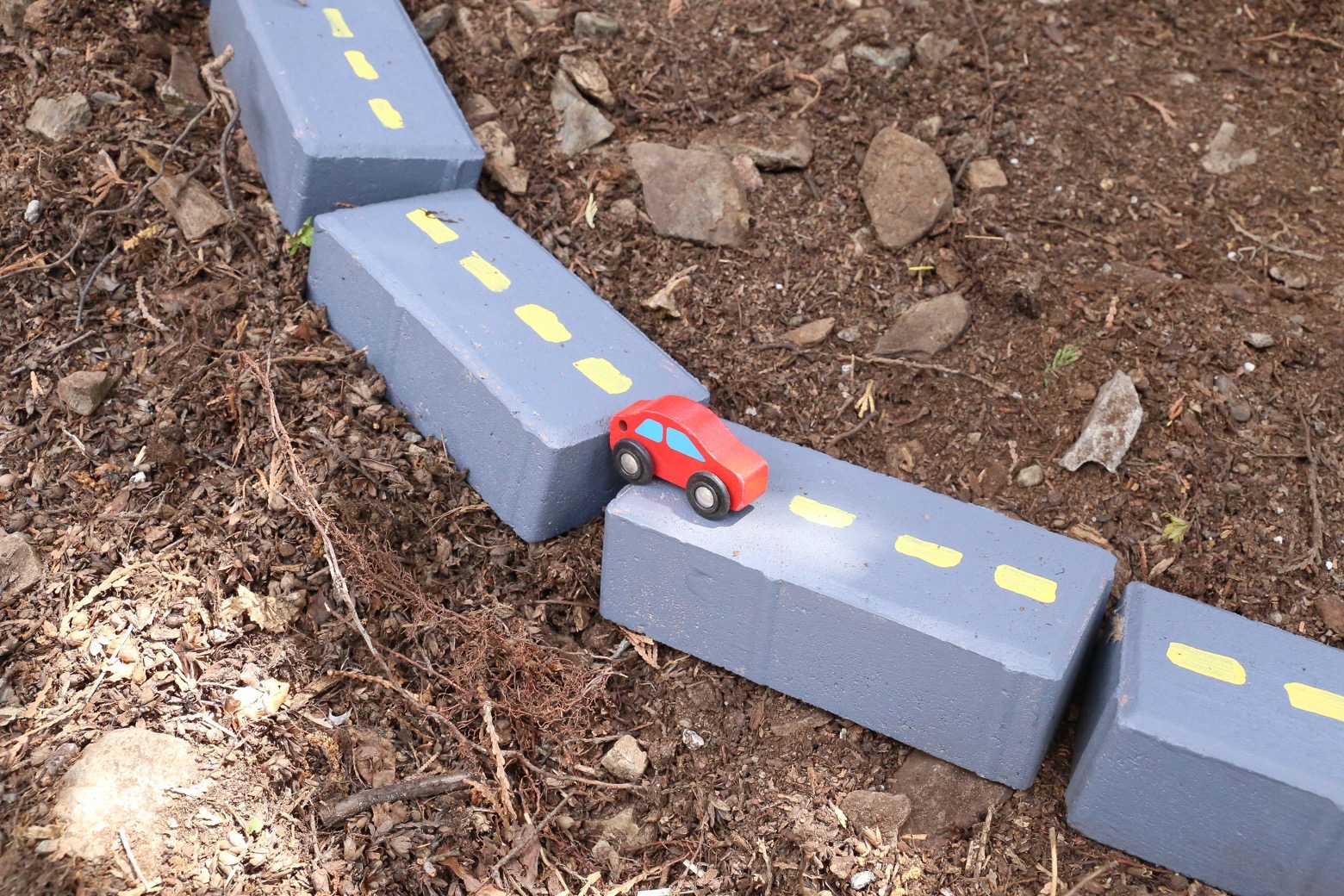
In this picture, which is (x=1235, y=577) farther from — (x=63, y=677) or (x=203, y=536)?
(x=63, y=677)

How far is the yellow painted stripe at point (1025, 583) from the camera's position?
283cm

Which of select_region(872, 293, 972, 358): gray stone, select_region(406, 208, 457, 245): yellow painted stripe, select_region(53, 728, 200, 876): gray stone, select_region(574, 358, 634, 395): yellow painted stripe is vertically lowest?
select_region(53, 728, 200, 876): gray stone

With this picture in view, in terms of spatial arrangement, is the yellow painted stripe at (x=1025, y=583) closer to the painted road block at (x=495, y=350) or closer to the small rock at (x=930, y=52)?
the painted road block at (x=495, y=350)

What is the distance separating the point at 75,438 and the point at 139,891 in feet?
4.82

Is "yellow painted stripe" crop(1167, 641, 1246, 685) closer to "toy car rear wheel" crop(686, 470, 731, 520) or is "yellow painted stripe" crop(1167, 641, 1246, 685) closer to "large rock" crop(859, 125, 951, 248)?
"toy car rear wheel" crop(686, 470, 731, 520)

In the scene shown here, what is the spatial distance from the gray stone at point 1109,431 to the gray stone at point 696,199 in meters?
1.39

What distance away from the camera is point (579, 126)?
170 inches

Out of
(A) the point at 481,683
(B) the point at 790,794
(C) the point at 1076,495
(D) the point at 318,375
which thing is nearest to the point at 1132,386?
(C) the point at 1076,495

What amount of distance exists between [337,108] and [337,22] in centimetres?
54

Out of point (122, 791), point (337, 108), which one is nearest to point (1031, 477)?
point (337, 108)

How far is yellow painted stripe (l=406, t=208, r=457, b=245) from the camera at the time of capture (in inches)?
142

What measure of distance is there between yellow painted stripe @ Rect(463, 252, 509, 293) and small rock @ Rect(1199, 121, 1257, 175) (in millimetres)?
2699

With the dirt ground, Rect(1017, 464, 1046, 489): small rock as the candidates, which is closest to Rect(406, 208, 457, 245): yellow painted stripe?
the dirt ground

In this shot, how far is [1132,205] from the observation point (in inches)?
161
